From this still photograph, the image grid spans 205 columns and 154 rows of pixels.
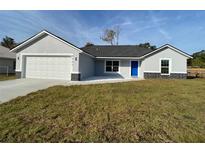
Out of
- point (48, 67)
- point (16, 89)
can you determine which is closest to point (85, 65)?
point (48, 67)

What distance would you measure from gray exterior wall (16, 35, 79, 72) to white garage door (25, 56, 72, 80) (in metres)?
0.65

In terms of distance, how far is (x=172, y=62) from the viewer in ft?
57.7

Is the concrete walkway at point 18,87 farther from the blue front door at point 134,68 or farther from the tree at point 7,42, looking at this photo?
the tree at point 7,42

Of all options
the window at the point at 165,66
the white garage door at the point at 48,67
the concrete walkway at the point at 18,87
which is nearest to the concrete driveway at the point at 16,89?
the concrete walkway at the point at 18,87

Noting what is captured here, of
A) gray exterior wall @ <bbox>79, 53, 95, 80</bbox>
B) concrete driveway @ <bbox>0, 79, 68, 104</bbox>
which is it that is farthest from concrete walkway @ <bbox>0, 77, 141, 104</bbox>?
gray exterior wall @ <bbox>79, 53, 95, 80</bbox>

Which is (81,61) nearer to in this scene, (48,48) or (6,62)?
(48,48)

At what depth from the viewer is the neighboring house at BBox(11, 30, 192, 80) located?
14383 mm

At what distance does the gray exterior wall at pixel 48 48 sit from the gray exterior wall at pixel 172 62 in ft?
29.2

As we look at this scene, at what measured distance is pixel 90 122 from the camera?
4492 mm

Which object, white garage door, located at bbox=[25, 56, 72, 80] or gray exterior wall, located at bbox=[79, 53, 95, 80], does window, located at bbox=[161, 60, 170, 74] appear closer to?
gray exterior wall, located at bbox=[79, 53, 95, 80]

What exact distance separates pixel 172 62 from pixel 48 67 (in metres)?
13.8
